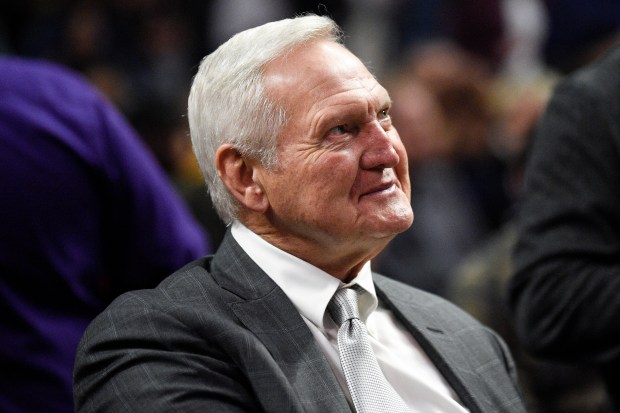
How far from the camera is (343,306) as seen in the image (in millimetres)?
2275

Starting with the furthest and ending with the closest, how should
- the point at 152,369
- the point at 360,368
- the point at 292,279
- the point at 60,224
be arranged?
the point at 60,224
the point at 292,279
the point at 360,368
the point at 152,369

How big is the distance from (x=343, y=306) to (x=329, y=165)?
0.30 metres

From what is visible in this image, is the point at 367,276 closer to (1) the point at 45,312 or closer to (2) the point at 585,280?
(2) the point at 585,280

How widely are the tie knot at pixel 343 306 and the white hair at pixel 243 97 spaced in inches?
12.4

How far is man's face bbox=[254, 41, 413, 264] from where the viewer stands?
226 centimetres

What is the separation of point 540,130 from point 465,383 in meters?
0.91

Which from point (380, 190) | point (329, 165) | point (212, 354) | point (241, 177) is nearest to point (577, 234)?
point (380, 190)

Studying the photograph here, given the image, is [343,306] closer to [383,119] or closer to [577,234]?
[383,119]

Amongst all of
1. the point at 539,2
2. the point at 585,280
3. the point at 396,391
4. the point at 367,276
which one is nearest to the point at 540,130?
the point at 585,280

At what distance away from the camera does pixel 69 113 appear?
2879mm

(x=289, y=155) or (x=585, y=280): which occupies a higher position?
(x=289, y=155)

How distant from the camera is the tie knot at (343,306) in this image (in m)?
2.26

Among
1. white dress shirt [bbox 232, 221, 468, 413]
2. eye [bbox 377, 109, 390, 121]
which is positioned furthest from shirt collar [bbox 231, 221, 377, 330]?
eye [bbox 377, 109, 390, 121]

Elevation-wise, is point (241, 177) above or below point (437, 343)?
above
